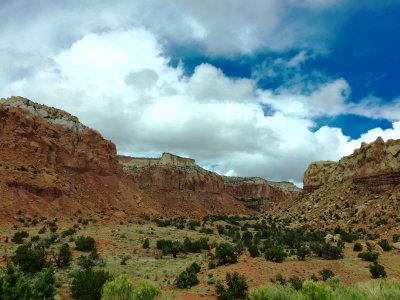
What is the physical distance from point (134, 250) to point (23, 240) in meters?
10.9

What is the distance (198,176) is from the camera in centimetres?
13812

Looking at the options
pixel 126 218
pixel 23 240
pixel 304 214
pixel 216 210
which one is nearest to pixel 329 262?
pixel 23 240

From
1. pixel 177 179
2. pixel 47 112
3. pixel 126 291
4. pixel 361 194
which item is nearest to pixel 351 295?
pixel 126 291

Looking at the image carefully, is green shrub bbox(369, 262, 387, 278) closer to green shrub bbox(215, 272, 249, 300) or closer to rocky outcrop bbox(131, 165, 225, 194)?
green shrub bbox(215, 272, 249, 300)

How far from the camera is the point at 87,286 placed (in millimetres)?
21984

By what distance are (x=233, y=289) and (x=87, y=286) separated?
Answer: 8610mm

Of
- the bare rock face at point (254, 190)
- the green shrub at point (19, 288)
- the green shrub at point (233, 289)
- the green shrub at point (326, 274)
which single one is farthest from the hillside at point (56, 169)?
the bare rock face at point (254, 190)

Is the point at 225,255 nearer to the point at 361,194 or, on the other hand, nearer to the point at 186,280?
the point at 186,280

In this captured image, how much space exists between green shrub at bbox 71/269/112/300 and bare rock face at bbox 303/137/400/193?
56527mm

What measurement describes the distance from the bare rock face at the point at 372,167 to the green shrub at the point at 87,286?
56527 millimetres

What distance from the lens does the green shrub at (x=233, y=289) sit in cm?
2409

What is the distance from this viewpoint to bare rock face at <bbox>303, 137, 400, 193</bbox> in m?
67.6

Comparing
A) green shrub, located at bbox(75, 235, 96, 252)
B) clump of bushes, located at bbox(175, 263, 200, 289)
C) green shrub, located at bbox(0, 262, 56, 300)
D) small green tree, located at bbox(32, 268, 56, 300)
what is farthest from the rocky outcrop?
green shrub, located at bbox(0, 262, 56, 300)

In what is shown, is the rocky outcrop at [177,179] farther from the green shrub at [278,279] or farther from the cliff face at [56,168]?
the green shrub at [278,279]
